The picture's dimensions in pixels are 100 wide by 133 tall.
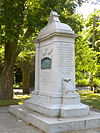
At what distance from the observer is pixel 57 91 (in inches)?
284

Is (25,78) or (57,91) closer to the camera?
(57,91)

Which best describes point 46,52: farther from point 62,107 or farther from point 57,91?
point 62,107

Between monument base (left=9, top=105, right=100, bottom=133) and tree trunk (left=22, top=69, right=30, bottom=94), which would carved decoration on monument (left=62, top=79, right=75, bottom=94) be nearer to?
monument base (left=9, top=105, right=100, bottom=133)

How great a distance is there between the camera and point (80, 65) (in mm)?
19453

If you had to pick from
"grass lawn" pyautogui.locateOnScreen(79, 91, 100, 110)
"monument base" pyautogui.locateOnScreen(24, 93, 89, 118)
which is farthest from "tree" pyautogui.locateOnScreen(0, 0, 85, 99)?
"grass lawn" pyautogui.locateOnScreen(79, 91, 100, 110)

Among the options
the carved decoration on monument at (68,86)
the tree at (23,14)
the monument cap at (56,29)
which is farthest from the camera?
the tree at (23,14)

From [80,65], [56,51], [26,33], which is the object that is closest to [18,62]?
[80,65]

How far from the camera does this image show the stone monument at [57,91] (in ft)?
21.0

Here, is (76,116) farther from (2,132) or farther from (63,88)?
(2,132)

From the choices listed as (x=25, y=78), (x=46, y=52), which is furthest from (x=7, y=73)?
(x=25, y=78)

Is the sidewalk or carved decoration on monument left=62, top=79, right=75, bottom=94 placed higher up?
carved decoration on monument left=62, top=79, right=75, bottom=94

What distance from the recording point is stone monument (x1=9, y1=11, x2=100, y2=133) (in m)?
6.41

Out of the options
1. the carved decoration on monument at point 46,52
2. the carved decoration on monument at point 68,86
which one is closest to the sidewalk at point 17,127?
the carved decoration on monument at point 68,86

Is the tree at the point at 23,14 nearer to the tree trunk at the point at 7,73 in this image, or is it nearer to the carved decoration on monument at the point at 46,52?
the tree trunk at the point at 7,73
